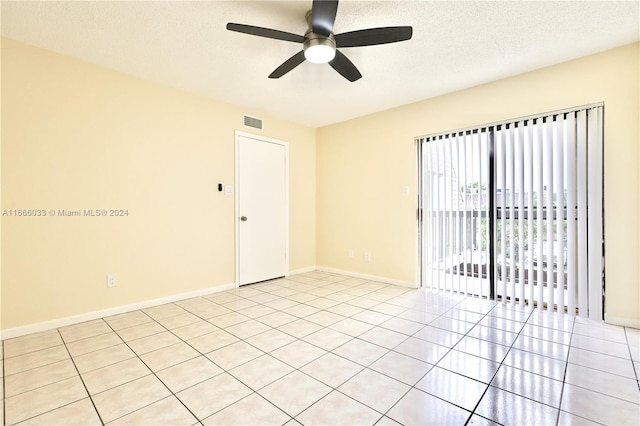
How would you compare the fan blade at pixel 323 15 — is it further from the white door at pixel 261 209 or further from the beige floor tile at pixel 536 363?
the beige floor tile at pixel 536 363

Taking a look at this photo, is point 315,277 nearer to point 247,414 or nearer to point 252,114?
→ point 252,114

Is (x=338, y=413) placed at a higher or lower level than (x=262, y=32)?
lower

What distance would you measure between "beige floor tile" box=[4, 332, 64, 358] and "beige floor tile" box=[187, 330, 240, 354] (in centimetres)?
113

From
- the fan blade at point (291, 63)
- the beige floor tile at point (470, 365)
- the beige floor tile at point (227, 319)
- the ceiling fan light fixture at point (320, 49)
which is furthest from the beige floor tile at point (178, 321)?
the ceiling fan light fixture at point (320, 49)

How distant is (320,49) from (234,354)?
242 cm

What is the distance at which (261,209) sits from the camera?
453 centimetres

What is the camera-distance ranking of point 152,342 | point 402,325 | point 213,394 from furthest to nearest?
point 402,325 → point 152,342 → point 213,394

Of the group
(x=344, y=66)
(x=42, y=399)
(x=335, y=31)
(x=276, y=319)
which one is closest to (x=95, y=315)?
(x=42, y=399)

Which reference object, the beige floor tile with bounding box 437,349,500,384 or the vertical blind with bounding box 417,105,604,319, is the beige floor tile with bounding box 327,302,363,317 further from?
the vertical blind with bounding box 417,105,604,319

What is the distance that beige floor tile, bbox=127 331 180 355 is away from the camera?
7.64 ft

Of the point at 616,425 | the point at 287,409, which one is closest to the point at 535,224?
the point at 616,425

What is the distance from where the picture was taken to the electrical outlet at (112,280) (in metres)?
3.07

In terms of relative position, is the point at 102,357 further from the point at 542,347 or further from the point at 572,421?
the point at 542,347

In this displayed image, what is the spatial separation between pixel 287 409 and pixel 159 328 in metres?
1.74
